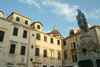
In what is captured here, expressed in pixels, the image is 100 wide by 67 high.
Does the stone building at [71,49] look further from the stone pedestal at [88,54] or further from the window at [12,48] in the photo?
the window at [12,48]

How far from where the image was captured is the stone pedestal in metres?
9.03

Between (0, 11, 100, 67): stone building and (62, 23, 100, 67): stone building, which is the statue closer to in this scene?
(0, 11, 100, 67): stone building

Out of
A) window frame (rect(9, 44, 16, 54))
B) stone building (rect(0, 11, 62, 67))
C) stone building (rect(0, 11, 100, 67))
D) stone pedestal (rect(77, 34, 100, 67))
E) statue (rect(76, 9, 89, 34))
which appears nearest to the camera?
stone pedestal (rect(77, 34, 100, 67))

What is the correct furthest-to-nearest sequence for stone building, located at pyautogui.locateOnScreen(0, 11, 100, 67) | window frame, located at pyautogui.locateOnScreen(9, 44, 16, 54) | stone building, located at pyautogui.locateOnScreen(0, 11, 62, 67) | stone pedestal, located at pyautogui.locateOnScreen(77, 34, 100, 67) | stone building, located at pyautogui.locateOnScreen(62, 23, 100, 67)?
stone building, located at pyautogui.locateOnScreen(62, 23, 100, 67)
window frame, located at pyautogui.locateOnScreen(9, 44, 16, 54)
stone building, located at pyautogui.locateOnScreen(0, 11, 100, 67)
stone building, located at pyautogui.locateOnScreen(0, 11, 62, 67)
stone pedestal, located at pyautogui.locateOnScreen(77, 34, 100, 67)

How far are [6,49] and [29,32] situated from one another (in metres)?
6.42

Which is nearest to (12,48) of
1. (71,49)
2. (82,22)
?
(82,22)

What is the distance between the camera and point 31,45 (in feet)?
69.8

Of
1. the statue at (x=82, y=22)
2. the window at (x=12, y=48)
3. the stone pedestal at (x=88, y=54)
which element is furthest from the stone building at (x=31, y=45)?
the stone pedestal at (x=88, y=54)

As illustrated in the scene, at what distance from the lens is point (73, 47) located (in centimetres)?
2422

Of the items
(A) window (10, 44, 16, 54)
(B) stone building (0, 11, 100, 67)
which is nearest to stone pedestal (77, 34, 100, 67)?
(B) stone building (0, 11, 100, 67)

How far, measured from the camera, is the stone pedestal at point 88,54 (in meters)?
9.03

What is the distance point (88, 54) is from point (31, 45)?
14.3 meters

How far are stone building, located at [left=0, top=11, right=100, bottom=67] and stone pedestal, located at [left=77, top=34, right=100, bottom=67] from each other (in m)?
10.5

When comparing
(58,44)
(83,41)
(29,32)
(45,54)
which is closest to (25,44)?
(29,32)
